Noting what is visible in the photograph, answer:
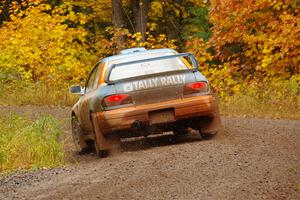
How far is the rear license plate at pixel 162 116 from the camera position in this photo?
42.1ft

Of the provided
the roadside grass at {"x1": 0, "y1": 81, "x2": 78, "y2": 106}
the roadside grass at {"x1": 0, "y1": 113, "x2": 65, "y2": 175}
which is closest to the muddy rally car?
the roadside grass at {"x1": 0, "y1": 113, "x2": 65, "y2": 175}

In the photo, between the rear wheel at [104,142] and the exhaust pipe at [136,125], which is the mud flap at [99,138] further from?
the exhaust pipe at [136,125]

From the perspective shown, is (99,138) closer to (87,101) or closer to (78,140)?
(87,101)

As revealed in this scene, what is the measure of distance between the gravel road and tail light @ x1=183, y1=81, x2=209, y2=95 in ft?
2.55

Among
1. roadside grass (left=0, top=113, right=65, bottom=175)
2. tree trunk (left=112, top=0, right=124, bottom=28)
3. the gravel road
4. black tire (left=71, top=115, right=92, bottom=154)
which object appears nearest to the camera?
the gravel road

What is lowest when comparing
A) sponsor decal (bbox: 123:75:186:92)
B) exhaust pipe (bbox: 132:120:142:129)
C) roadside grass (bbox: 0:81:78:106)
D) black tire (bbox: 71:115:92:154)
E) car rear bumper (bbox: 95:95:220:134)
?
roadside grass (bbox: 0:81:78:106)

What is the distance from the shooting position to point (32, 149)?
12703 mm

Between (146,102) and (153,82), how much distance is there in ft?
1.06

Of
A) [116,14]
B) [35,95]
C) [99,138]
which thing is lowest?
[35,95]

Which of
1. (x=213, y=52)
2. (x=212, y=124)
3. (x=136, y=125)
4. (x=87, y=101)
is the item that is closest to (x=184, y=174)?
(x=136, y=125)

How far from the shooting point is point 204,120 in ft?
44.0

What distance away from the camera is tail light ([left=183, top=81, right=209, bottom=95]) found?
13.0 m

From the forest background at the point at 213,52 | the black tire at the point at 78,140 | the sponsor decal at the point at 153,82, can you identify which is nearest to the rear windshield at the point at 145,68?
the sponsor decal at the point at 153,82

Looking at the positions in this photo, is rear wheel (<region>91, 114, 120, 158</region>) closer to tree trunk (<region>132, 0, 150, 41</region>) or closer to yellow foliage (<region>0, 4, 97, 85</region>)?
yellow foliage (<region>0, 4, 97, 85</region>)
